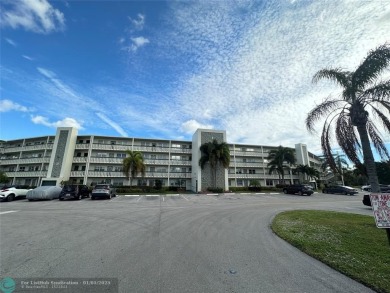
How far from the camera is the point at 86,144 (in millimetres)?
40938

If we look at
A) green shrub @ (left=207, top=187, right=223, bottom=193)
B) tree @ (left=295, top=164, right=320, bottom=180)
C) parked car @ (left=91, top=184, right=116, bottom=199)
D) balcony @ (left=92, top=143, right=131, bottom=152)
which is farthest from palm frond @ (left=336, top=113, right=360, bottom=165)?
tree @ (left=295, top=164, right=320, bottom=180)

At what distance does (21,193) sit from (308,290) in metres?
29.5

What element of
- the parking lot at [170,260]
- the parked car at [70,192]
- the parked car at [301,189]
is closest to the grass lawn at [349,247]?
the parking lot at [170,260]

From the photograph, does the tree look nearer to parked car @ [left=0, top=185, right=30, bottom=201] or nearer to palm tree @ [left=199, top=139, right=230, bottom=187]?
palm tree @ [left=199, top=139, right=230, bottom=187]

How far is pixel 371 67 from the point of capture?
8766 mm

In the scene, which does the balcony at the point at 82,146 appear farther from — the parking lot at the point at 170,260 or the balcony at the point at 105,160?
the parking lot at the point at 170,260

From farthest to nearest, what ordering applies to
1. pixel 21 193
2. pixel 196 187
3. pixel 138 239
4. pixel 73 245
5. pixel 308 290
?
pixel 196 187
pixel 21 193
pixel 138 239
pixel 73 245
pixel 308 290

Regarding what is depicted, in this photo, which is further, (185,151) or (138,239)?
(185,151)

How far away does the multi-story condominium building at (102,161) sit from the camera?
3806cm

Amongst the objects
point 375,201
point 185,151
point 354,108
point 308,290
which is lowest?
point 308,290

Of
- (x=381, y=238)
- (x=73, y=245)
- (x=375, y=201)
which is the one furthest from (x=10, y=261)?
(x=381, y=238)

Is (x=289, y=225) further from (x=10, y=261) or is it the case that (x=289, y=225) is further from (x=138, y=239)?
(x=10, y=261)

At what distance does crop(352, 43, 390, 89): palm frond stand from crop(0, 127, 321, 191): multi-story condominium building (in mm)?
30526

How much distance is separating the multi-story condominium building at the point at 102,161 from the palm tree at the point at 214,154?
7.03 feet
